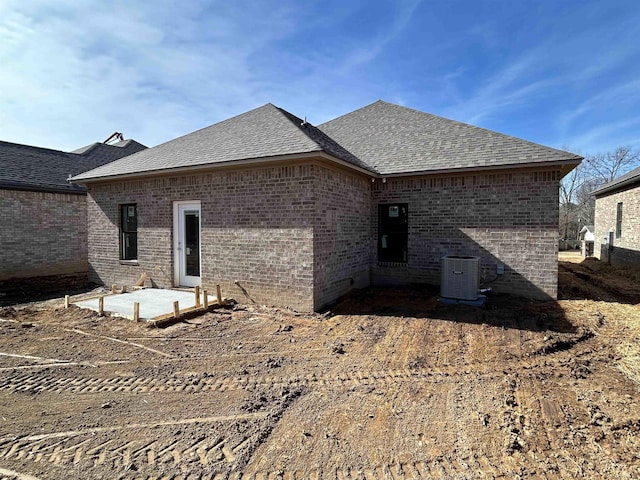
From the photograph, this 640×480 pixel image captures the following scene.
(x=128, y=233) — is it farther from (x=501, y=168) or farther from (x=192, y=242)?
(x=501, y=168)

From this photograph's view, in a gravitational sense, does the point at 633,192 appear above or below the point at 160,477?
above

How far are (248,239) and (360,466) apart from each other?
19.5 feet

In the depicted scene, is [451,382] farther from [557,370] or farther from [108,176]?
[108,176]

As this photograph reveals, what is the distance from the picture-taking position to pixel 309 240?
7.34 meters

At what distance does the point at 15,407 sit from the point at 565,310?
9.42 meters

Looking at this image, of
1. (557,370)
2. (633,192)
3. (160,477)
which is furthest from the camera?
(633,192)

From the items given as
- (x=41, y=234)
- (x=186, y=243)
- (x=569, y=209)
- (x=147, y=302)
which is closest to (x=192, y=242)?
(x=186, y=243)

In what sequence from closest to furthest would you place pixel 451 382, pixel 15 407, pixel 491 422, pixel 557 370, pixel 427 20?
pixel 491 422
pixel 15 407
pixel 451 382
pixel 557 370
pixel 427 20

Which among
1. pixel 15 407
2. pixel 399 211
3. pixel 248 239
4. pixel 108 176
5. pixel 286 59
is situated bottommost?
pixel 15 407

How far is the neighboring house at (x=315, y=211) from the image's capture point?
25.1ft

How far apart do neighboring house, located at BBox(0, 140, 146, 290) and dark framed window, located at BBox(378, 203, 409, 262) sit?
10491mm

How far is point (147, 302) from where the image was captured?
8.10 meters

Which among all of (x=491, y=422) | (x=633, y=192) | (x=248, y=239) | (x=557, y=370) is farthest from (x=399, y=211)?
(x=633, y=192)

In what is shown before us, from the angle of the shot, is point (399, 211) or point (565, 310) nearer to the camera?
point (565, 310)
